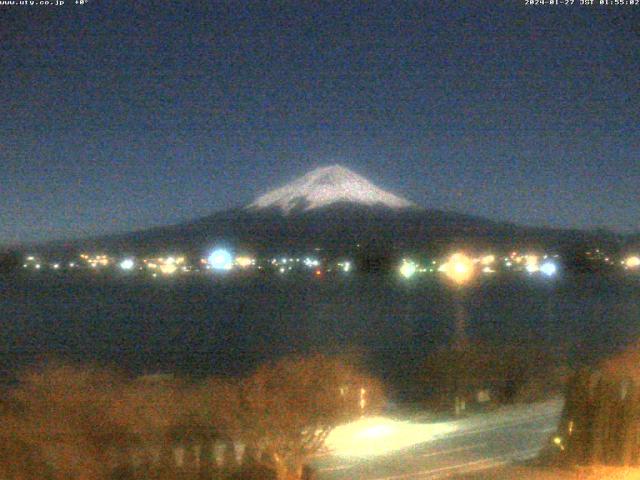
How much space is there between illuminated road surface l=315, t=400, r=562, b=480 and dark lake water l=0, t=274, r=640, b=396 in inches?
176

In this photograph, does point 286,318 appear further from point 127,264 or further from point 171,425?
point 171,425

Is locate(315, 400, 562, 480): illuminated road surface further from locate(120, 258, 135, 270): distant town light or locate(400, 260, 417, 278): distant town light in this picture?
locate(120, 258, 135, 270): distant town light

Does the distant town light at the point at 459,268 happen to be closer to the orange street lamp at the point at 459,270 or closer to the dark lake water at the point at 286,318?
the orange street lamp at the point at 459,270

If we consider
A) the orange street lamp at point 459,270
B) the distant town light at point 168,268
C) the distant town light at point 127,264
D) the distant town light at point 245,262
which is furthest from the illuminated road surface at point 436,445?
the distant town light at point 127,264

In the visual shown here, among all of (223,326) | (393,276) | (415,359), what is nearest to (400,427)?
(415,359)

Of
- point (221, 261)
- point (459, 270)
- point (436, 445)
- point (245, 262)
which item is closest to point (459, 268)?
point (459, 270)

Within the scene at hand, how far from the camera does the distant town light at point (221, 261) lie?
43.0m

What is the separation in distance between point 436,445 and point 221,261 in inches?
1393

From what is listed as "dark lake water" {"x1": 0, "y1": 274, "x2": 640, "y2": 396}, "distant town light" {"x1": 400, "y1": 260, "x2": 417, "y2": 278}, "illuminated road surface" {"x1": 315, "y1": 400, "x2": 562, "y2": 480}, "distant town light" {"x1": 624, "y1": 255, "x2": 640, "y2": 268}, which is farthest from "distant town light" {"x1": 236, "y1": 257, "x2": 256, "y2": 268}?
"illuminated road surface" {"x1": 315, "y1": 400, "x2": 562, "y2": 480}

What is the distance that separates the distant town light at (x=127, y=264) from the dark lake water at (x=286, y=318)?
1288 millimetres

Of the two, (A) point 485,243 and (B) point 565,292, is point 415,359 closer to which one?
(B) point 565,292

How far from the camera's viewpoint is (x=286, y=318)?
27.7 m

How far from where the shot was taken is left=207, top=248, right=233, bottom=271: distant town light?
43000 mm

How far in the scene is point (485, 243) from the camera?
4491cm
